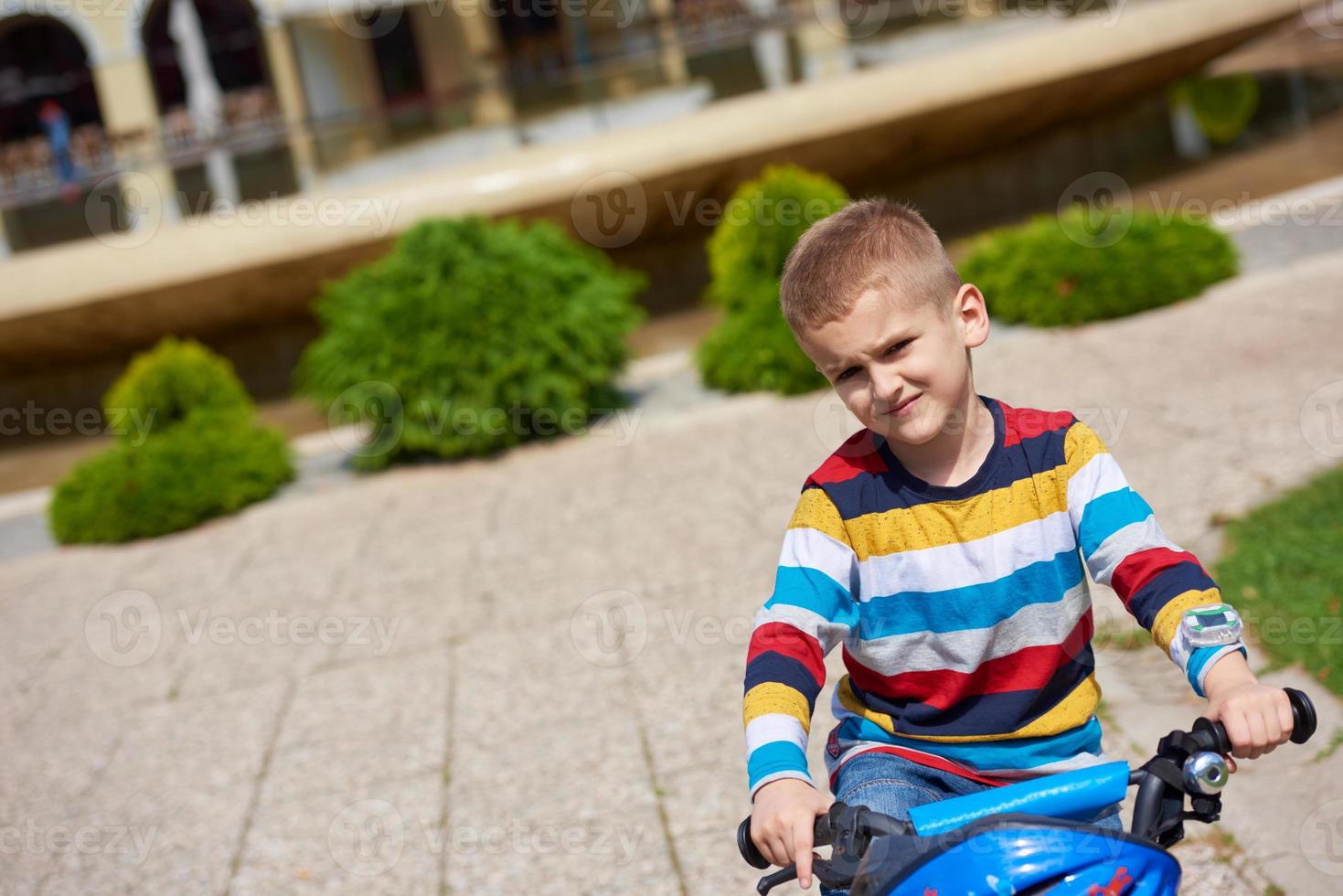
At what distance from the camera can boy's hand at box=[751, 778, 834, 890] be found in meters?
1.62

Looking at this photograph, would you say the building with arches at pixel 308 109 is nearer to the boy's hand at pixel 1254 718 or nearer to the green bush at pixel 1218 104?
the green bush at pixel 1218 104

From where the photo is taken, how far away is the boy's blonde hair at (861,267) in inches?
72.8

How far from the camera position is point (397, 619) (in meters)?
5.54

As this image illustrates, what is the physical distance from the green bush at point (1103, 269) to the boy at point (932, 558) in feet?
20.2

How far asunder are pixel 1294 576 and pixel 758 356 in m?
4.10

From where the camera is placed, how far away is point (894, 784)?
1.91 meters

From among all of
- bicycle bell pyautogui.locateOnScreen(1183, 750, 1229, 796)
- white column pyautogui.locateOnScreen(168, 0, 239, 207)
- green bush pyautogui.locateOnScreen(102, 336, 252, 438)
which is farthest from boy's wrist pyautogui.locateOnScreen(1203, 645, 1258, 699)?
white column pyautogui.locateOnScreen(168, 0, 239, 207)

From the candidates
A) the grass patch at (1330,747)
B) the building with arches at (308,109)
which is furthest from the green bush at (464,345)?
the grass patch at (1330,747)

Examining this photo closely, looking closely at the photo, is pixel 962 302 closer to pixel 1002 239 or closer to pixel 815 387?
pixel 815 387

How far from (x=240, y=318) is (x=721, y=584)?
6709mm

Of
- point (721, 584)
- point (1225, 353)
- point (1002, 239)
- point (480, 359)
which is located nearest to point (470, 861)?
point (721, 584)

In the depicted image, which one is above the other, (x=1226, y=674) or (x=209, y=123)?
(x=209, y=123)

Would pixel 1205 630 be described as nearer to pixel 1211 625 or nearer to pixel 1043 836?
pixel 1211 625

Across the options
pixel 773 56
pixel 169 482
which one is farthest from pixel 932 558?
pixel 773 56
